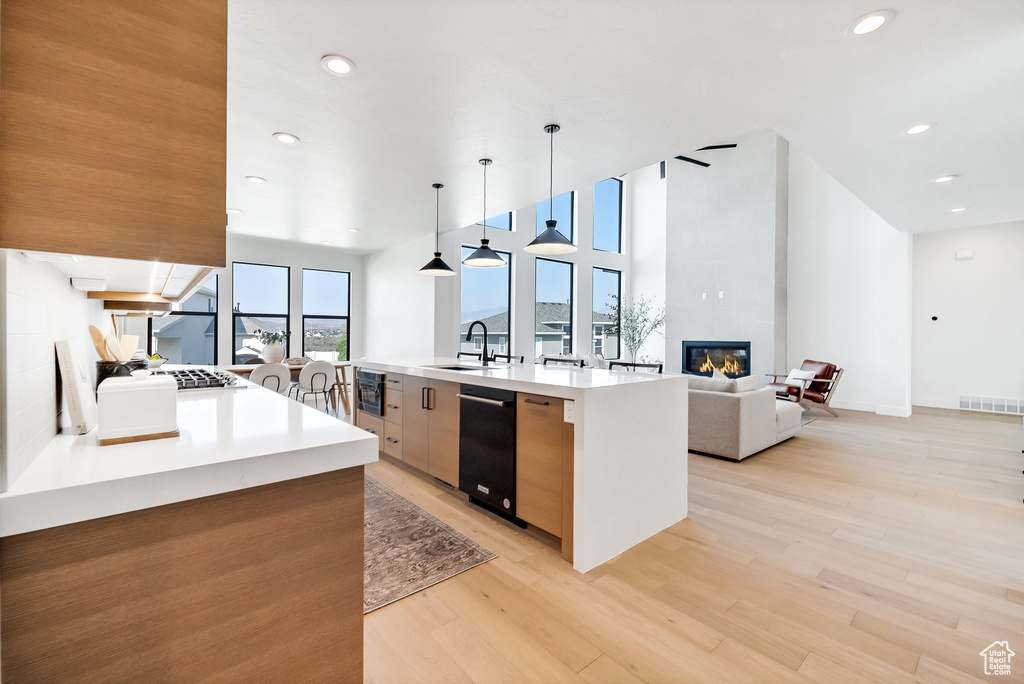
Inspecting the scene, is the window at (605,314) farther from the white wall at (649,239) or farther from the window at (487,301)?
the window at (487,301)

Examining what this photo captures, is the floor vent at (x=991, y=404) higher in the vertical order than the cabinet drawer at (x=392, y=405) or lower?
lower

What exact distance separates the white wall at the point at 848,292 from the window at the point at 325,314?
25.6 feet

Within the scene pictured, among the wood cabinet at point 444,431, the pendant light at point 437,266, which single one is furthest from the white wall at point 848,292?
the wood cabinet at point 444,431

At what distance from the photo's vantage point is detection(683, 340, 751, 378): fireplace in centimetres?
739

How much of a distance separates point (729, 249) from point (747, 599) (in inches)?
274

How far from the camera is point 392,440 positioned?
3803 millimetres

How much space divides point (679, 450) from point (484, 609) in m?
1.53

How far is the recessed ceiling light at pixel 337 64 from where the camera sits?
7.76 ft

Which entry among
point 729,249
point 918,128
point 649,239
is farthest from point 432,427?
point 649,239

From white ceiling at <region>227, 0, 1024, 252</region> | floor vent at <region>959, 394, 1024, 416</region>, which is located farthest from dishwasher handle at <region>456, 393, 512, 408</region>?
floor vent at <region>959, 394, 1024, 416</region>

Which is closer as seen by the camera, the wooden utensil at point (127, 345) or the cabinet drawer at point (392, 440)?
the wooden utensil at point (127, 345)

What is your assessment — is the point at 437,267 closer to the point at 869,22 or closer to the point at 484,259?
the point at 484,259

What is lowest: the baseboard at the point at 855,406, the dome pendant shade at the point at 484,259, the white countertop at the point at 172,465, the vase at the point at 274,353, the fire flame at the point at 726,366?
the baseboard at the point at 855,406

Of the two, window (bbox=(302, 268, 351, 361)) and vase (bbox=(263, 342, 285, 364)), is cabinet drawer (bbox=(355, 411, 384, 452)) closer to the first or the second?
vase (bbox=(263, 342, 285, 364))
